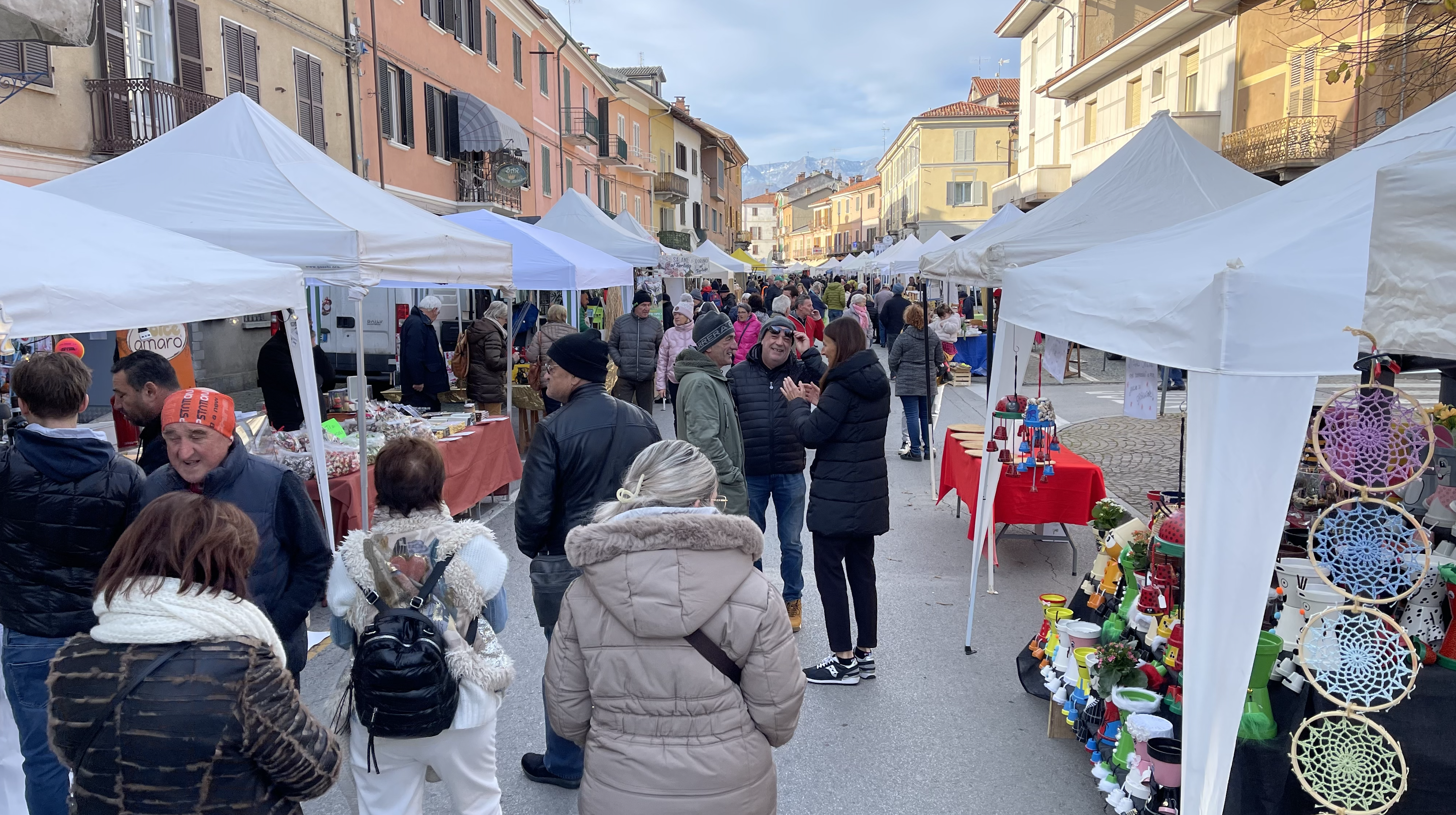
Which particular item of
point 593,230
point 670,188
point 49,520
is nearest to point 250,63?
point 593,230

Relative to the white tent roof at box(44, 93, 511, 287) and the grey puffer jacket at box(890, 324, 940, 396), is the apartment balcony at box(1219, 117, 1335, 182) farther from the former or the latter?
the white tent roof at box(44, 93, 511, 287)

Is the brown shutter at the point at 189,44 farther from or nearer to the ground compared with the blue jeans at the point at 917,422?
farther from the ground

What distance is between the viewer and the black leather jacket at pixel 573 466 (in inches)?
138

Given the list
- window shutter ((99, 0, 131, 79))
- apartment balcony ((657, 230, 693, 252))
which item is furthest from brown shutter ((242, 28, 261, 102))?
apartment balcony ((657, 230, 693, 252))

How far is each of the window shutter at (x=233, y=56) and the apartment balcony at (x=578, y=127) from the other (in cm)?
1759

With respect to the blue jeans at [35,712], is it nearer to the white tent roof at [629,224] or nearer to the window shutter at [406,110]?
the white tent roof at [629,224]

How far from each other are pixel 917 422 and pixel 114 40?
35.2 ft

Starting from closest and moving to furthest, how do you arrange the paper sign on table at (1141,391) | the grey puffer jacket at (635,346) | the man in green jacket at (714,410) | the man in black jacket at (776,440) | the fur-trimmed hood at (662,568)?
1. the fur-trimmed hood at (662,568)
2. the paper sign on table at (1141,391)
3. the man in green jacket at (714,410)
4. the man in black jacket at (776,440)
5. the grey puffer jacket at (635,346)

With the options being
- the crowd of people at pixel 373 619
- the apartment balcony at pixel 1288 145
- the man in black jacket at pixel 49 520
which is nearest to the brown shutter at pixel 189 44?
the crowd of people at pixel 373 619

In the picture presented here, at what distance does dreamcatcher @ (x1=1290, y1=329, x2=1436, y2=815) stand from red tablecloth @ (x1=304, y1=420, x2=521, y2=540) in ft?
15.5

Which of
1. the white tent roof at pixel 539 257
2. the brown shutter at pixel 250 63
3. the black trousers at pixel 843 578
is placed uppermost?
the brown shutter at pixel 250 63

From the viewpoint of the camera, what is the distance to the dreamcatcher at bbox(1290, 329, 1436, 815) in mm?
2438

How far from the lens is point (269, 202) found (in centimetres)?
549

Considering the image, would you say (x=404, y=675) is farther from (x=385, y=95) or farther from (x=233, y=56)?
(x=385, y=95)
